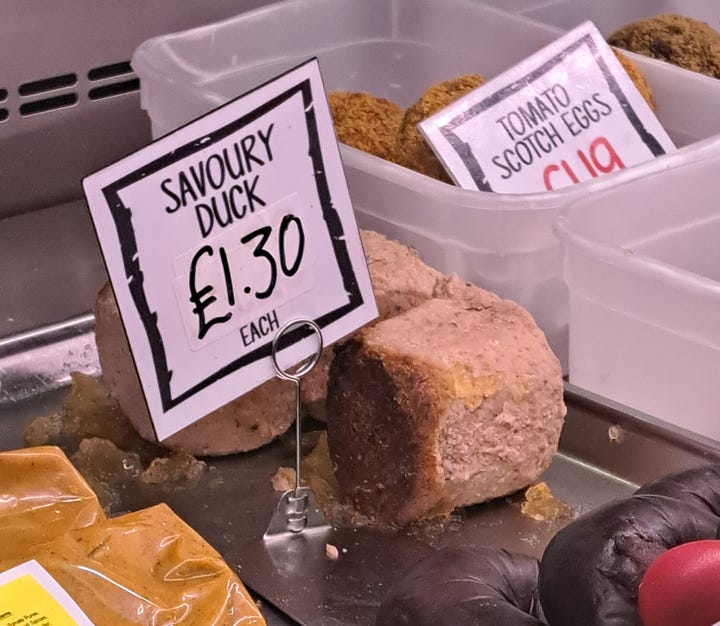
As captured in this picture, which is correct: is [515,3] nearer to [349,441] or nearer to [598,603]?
[349,441]

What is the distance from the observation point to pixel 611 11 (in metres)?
2.12

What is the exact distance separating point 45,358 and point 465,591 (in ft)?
2.36

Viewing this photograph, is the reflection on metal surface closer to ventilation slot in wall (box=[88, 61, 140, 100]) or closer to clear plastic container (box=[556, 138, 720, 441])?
ventilation slot in wall (box=[88, 61, 140, 100])

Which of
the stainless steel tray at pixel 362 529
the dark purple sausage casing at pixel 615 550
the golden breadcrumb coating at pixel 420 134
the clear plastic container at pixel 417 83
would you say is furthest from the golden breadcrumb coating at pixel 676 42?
the dark purple sausage casing at pixel 615 550

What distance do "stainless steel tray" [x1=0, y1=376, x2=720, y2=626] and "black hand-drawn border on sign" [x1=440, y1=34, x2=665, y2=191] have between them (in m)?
0.30

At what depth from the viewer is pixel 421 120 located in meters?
1.57

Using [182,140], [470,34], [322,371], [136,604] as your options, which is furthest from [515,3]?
[136,604]

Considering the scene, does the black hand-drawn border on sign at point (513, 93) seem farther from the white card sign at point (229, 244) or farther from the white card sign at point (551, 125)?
the white card sign at point (229, 244)

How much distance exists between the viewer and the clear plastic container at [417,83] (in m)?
1.40

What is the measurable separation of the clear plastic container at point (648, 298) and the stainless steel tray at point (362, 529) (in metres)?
0.08

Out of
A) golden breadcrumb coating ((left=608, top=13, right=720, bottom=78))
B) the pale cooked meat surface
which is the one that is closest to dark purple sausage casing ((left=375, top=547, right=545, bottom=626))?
the pale cooked meat surface

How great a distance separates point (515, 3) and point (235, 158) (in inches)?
39.4

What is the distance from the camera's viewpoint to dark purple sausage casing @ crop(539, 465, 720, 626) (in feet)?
2.86

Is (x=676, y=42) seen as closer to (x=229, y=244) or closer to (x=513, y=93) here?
(x=513, y=93)
